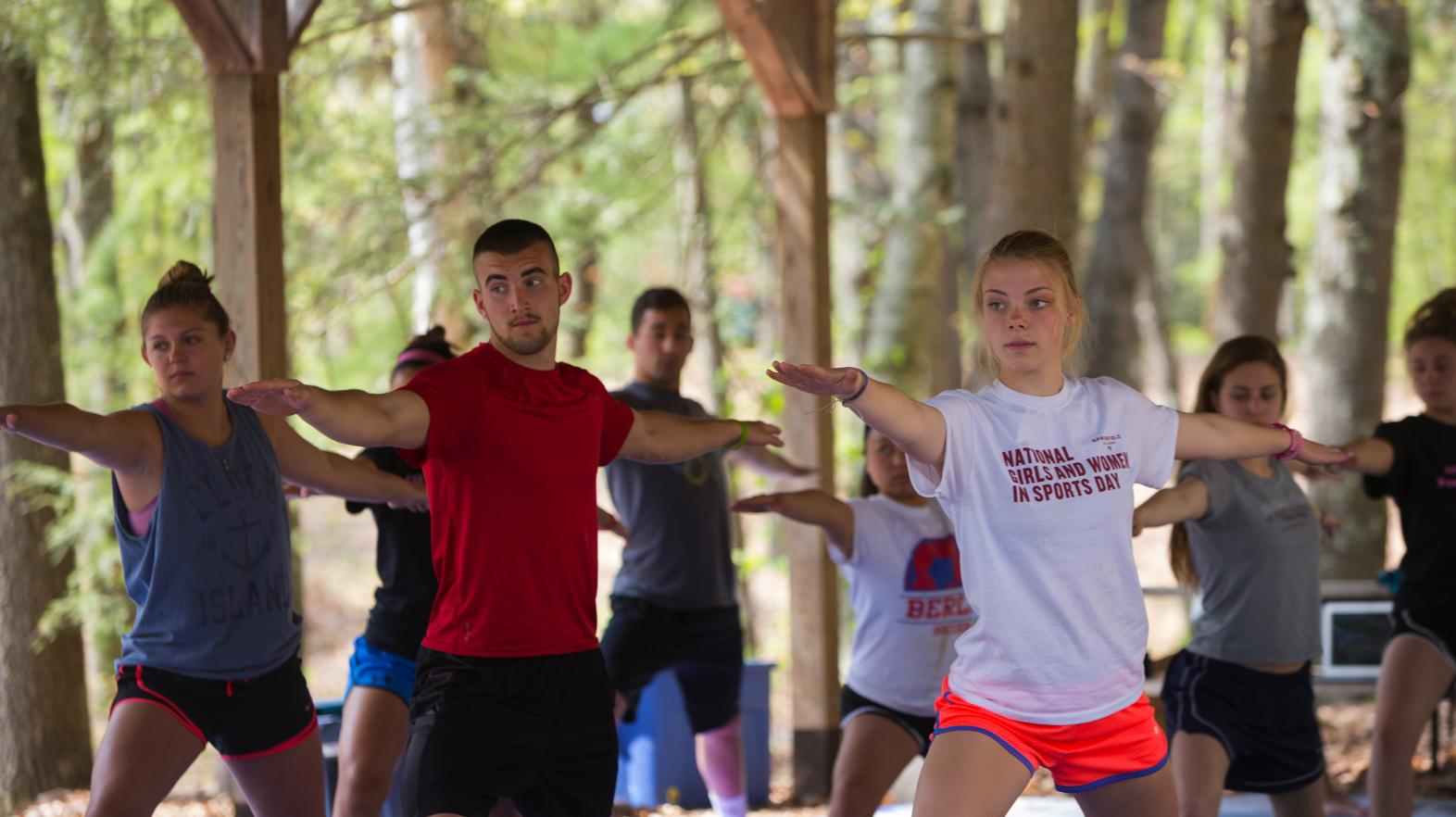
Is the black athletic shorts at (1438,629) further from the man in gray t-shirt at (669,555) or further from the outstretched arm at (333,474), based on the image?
the outstretched arm at (333,474)

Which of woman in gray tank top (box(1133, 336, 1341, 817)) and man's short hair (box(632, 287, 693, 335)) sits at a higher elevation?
man's short hair (box(632, 287, 693, 335))

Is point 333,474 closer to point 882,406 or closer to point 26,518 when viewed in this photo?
point 882,406

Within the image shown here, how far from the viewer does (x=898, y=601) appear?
178 inches

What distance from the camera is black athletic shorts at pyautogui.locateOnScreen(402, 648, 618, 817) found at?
129 inches

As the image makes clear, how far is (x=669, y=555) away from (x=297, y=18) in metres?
2.29

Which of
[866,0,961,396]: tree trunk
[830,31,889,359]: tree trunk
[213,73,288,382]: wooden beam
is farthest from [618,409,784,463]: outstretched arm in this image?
[830,31,889,359]: tree trunk

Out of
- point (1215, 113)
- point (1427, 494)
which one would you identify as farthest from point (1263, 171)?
point (1215, 113)

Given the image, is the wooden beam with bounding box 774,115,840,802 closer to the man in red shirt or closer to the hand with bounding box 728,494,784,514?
the hand with bounding box 728,494,784,514

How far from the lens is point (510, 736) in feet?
10.9

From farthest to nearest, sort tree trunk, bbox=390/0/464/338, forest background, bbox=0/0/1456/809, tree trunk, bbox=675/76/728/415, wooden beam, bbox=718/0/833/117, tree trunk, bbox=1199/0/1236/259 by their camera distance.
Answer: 1. tree trunk, bbox=1199/0/1236/259
2. tree trunk, bbox=675/76/728/415
3. tree trunk, bbox=390/0/464/338
4. forest background, bbox=0/0/1456/809
5. wooden beam, bbox=718/0/833/117

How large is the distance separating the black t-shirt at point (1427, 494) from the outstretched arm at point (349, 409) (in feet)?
11.0

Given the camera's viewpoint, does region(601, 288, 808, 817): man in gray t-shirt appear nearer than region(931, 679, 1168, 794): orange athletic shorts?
No

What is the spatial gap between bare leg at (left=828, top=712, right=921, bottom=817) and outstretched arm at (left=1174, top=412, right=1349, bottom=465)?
1.34m

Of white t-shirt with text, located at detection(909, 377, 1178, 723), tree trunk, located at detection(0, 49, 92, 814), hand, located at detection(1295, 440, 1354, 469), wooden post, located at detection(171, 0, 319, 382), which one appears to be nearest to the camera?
white t-shirt with text, located at detection(909, 377, 1178, 723)
